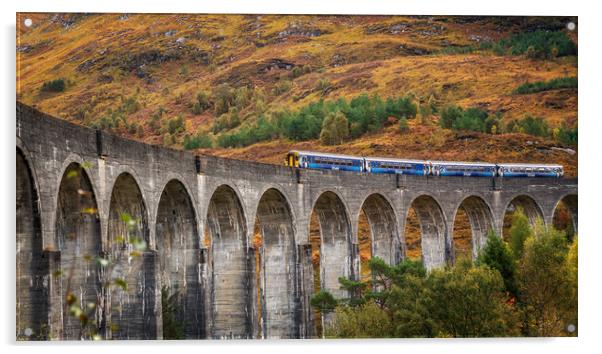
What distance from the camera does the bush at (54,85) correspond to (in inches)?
1019

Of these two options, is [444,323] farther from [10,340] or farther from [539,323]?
[10,340]

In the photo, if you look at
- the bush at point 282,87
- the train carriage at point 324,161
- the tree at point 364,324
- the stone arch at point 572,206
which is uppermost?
the bush at point 282,87

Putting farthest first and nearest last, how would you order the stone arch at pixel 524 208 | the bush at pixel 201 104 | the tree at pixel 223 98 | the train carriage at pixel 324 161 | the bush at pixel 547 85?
the stone arch at pixel 524 208 < the train carriage at pixel 324 161 < the bush at pixel 201 104 < the tree at pixel 223 98 < the bush at pixel 547 85

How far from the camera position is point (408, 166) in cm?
4700

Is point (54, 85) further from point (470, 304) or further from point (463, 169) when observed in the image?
point (463, 169)

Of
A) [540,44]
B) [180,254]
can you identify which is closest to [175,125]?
[180,254]

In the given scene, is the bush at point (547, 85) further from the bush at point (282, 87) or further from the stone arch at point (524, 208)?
the stone arch at point (524, 208)

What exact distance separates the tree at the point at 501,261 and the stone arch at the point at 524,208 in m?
12.5

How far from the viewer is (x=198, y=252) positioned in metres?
32.6

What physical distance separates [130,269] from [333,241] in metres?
16.0

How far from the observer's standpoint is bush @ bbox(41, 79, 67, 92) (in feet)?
84.9

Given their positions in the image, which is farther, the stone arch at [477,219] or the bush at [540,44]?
the stone arch at [477,219]

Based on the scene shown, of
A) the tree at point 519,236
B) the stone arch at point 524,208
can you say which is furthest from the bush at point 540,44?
the stone arch at point 524,208
